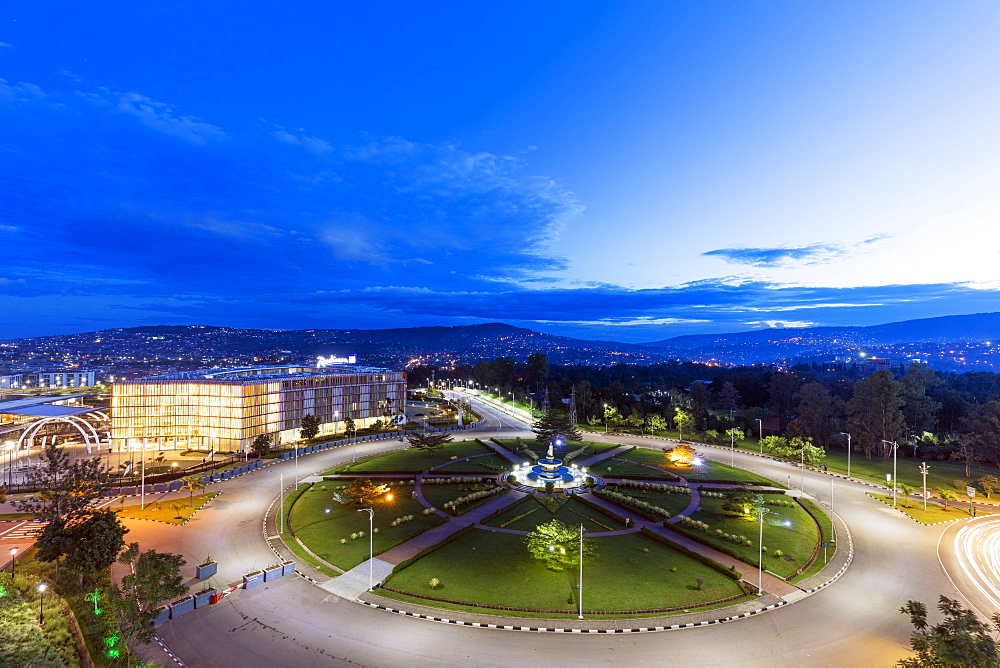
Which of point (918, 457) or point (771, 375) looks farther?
point (771, 375)

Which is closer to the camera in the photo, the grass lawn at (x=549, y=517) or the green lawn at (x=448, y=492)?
the grass lawn at (x=549, y=517)

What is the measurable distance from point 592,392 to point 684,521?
78927 mm

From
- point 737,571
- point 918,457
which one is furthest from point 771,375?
point 737,571

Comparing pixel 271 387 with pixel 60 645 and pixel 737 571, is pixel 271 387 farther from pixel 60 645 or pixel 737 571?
pixel 737 571

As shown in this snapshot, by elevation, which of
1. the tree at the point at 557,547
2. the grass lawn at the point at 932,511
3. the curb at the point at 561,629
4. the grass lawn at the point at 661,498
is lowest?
the grass lawn at the point at 932,511

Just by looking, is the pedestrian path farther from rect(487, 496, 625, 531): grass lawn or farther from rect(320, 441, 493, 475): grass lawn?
rect(320, 441, 493, 475): grass lawn

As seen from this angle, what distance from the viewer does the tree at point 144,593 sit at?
77.9 feet

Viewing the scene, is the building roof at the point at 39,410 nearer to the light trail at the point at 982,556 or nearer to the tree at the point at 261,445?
the tree at the point at 261,445

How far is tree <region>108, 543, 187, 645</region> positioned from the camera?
2373cm

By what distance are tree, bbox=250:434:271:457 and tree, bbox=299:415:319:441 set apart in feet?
23.1

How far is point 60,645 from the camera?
81.0 ft

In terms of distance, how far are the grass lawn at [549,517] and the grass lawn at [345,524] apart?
284 inches

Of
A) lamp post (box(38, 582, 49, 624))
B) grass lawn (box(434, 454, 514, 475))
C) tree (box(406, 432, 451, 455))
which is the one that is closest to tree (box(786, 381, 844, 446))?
grass lawn (box(434, 454, 514, 475))

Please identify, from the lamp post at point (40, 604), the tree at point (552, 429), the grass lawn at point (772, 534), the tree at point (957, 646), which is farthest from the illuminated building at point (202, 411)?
the tree at point (957, 646)
